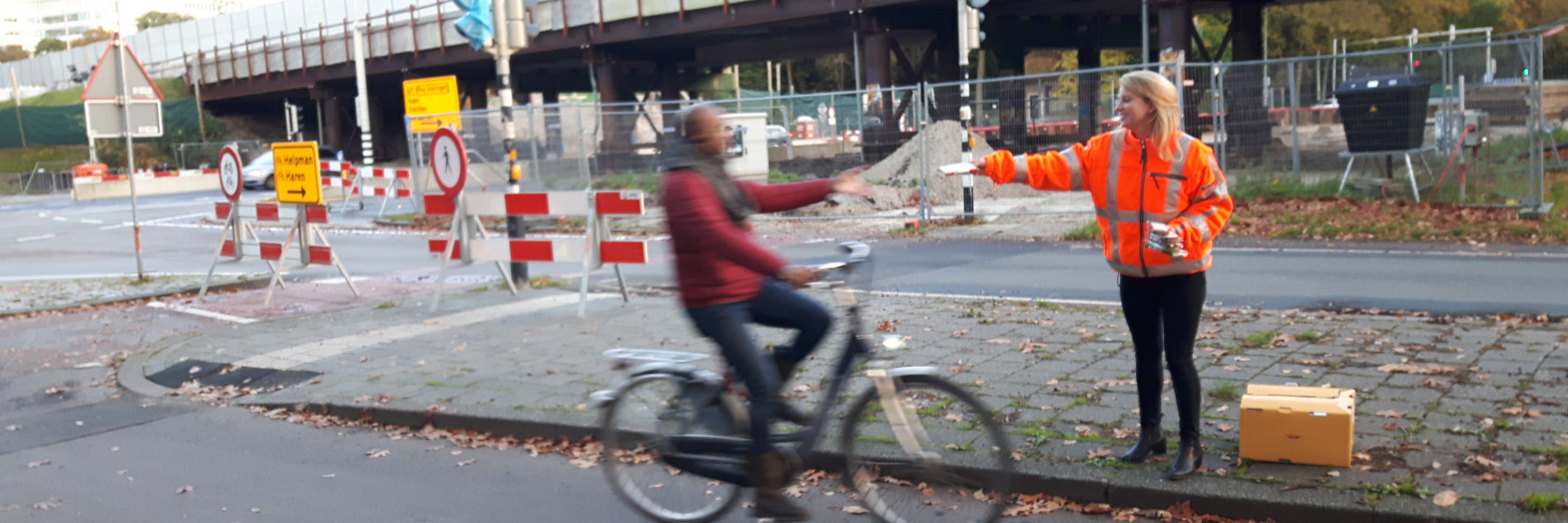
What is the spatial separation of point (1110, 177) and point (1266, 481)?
49.5 inches

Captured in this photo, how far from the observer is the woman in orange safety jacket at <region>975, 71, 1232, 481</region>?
4.72 metres

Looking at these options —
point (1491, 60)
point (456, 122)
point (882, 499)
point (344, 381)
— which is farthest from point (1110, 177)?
point (456, 122)

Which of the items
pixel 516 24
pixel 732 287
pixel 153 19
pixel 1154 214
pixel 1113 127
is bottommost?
pixel 732 287

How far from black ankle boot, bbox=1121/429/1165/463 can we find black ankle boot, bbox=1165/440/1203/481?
0.52 ft

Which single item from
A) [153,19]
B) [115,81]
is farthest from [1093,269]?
[153,19]

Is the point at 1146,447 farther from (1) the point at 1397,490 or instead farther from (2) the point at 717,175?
(2) the point at 717,175

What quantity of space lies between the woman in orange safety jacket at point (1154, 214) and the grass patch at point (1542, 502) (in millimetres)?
1103

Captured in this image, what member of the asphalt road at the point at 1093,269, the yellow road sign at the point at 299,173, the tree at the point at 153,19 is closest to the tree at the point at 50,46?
the tree at the point at 153,19

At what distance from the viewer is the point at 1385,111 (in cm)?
1670

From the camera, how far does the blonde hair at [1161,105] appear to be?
4.69 meters

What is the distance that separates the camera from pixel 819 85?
81625mm

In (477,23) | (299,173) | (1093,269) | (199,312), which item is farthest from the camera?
(477,23)

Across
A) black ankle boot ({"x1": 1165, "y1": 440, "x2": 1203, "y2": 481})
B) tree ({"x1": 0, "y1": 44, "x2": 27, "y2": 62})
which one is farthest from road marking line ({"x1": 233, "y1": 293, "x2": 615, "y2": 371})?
tree ({"x1": 0, "y1": 44, "x2": 27, "y2": 62})

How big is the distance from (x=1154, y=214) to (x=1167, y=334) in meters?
0.49
